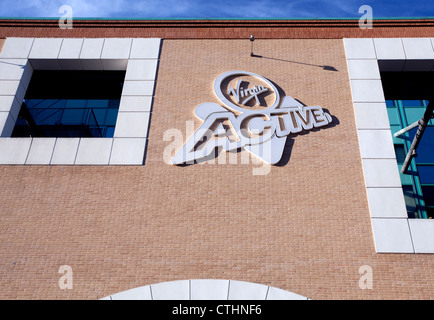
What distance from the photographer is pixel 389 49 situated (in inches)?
607

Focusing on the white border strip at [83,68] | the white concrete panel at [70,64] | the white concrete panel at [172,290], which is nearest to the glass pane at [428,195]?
the white concrete panel at [172,290]

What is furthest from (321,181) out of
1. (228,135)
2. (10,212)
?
(10,212)

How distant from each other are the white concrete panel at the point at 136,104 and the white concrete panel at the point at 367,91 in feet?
24.2

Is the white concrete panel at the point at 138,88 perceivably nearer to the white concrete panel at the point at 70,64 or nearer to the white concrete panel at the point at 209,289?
the white concrete panel at the point at 70,64

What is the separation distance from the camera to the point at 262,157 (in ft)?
42.2

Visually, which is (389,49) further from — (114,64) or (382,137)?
(114,64)

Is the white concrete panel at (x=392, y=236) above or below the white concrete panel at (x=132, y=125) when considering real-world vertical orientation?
below

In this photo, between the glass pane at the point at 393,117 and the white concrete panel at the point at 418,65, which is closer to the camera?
the white concrete panel at the point at 418,65

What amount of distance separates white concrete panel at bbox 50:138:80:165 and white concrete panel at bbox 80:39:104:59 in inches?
A: 158

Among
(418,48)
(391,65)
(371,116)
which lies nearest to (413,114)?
(418,48)

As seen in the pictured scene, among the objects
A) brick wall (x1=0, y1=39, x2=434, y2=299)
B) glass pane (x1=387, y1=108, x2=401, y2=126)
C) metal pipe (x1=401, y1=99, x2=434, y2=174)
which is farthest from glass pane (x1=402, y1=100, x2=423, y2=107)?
brick wall (x1=0, y1=39, x2=434, y2=299)

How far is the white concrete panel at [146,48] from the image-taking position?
15.5 meters

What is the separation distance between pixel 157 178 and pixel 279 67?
6.51 metres

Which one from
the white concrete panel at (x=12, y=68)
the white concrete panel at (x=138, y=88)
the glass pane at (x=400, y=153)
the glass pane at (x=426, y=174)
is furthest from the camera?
the glass pane at (x=400, y=153)
